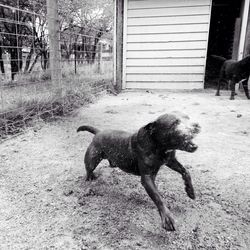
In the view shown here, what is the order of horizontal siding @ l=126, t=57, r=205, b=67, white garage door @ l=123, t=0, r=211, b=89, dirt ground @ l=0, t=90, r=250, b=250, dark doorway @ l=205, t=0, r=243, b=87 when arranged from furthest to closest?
dark doorway @ l=205, t=0, r=243, b=87, horizontal siding @ l=126, t=57, r=205, b=67, white garage door @ l=123, t=0, r=211, b=89, dirt ground @ l=0, t=90, r=250, b=250

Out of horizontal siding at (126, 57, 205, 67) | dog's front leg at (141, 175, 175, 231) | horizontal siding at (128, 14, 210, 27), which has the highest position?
horizontal siding at (128, 14, 210, 27)

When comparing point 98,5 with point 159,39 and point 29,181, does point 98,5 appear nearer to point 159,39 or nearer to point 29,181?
A: point 159,39

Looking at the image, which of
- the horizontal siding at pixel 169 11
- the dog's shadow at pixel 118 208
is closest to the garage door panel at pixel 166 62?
the horizontal siding at pixel 169 11

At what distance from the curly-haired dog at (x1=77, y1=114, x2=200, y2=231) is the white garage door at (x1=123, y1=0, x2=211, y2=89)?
5.86 m

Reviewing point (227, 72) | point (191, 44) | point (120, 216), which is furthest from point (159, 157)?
point (191, 44)

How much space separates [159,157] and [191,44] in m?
6.38

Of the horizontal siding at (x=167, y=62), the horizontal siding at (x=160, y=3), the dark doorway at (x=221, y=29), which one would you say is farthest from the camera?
the dark doorway at (x=221, y=29)

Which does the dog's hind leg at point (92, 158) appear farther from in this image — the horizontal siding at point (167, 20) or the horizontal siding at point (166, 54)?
the horizontal siding at point (167, 20)

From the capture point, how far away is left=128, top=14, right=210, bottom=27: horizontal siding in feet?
23.2

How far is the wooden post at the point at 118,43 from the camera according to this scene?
23.9 feet

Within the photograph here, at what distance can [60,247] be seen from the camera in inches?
58.2

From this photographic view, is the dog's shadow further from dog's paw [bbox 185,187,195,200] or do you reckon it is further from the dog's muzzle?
the dog's muzzle

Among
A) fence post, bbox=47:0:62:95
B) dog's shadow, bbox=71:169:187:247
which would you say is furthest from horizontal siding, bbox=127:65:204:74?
dog's shadow, bbox=71:169:187:247

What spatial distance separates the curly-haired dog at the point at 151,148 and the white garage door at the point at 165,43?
586 cm
